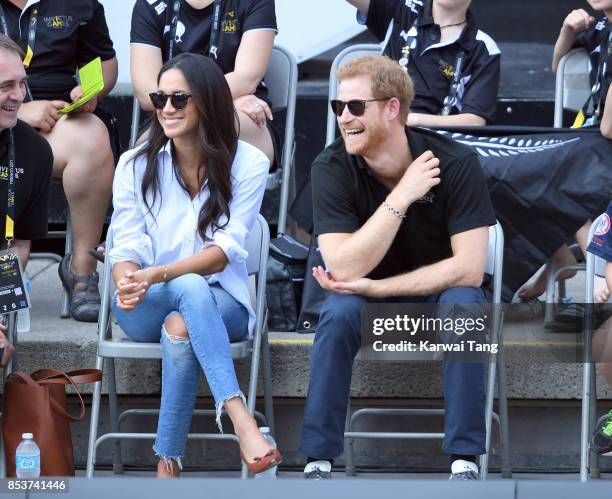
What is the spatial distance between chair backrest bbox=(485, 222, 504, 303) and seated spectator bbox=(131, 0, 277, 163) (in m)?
1.25

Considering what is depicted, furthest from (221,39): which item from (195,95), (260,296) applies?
(260,296)

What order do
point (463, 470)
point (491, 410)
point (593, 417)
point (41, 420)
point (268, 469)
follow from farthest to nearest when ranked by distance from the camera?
point (593, 417) → point (491, 410) → point (41, 420) → point (268, 469) → point (463, 470)

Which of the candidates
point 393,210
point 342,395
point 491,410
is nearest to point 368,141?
point 393,210

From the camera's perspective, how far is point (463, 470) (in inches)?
164

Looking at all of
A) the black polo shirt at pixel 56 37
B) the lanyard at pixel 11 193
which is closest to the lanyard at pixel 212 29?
the black polo shirt at pixel 56 37

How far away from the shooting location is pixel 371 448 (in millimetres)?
5023

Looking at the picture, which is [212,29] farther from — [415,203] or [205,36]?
[415,203]

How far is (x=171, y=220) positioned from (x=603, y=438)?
1606 millimetres

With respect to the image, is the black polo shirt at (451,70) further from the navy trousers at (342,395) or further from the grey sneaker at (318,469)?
the grey sneaker at (318,469)

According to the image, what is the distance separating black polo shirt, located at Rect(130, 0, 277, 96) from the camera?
5543mm

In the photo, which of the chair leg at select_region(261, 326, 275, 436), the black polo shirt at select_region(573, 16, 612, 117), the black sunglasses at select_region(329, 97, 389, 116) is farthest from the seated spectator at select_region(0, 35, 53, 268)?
the black polo shirt at select_region(573, 16, 612, 117)

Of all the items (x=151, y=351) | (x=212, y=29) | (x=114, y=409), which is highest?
(x=212, y=29)

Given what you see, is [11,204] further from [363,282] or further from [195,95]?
[363,282]

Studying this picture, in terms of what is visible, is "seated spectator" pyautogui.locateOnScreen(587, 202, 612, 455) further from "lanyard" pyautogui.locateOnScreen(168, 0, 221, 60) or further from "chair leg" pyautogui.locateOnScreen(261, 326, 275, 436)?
"lanyard" pyautogui.locateOnScreen(168, 0, 221, 60)
